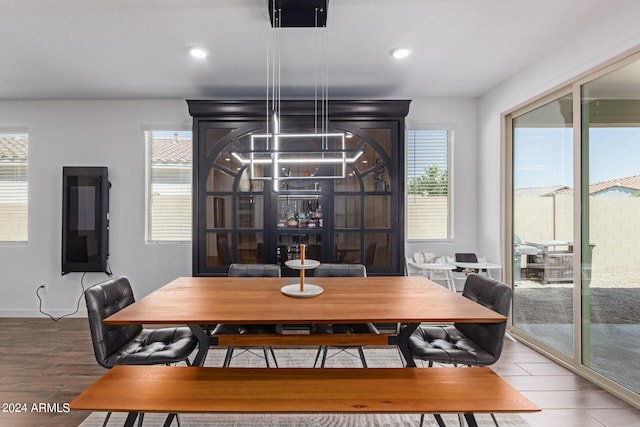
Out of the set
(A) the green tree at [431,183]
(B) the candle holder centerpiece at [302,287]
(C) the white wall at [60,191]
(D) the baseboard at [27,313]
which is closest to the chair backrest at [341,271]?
(B) the candle holder centerpiece at [302,287]

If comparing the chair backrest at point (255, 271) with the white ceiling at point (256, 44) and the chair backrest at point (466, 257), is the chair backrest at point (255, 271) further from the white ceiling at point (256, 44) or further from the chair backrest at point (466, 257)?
the chair backrest at point (466, 257)

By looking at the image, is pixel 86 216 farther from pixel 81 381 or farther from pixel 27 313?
pixel 81 381

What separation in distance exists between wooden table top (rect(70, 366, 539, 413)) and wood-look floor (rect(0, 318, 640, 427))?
90 cm

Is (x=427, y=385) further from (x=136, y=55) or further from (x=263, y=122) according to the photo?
(x=136, y=55)

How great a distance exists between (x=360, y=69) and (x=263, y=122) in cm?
115

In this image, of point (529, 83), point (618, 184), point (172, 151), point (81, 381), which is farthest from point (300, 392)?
point (172, 151)

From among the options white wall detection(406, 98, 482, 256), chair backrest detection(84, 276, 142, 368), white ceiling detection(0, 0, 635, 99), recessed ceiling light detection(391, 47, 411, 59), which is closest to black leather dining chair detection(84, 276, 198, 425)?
chair backrest detection(84, 276, 142, 368)

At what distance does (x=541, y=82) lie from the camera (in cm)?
289

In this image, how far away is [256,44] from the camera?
265 centimetres

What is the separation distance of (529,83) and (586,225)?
1.42 meters

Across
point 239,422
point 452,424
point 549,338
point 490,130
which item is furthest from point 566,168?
point 239,422

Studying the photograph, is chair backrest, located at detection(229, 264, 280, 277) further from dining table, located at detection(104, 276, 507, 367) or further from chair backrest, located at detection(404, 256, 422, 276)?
chair backrest, located at detection(404, 256, 422, 276)

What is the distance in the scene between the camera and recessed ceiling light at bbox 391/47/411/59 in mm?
2717

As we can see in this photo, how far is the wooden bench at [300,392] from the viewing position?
1.33m
